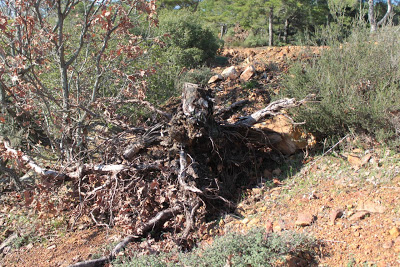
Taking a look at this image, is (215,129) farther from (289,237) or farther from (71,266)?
(71,266)

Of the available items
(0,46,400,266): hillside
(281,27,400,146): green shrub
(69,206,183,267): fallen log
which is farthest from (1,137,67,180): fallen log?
(281,27,400,146): green shrub

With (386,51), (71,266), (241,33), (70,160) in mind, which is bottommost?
(71,266)

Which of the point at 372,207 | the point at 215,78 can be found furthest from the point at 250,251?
the point at 215,78

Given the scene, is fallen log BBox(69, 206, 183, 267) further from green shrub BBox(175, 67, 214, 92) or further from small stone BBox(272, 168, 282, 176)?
green shrub BBox(175, 67, 214, 92)

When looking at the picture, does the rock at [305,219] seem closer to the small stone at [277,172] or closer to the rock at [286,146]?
the small stone at [277,172]

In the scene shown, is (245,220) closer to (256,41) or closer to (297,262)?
(297,262)

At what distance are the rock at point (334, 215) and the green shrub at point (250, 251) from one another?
1.06 ft

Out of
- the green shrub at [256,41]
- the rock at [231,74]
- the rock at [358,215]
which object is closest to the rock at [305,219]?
the rock at [358,215]

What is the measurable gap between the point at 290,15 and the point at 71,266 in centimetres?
1381

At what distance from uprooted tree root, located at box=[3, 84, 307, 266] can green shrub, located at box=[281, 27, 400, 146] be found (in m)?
0.52

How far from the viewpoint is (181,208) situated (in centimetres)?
358

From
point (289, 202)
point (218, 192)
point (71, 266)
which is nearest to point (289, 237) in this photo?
point (289, 202)

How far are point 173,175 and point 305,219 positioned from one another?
1.52 meters

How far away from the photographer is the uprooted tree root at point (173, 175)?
3586 millimetres
